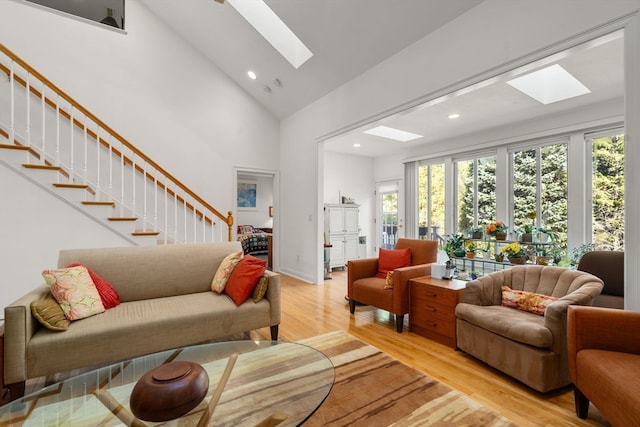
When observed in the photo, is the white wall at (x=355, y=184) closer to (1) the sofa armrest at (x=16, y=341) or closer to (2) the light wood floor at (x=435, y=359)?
(2) the light wood floor at (x=435, y=359)

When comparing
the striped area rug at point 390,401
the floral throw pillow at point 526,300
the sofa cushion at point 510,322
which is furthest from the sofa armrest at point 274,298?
the floral throw pillow at point 526,300

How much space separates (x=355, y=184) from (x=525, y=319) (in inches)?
217

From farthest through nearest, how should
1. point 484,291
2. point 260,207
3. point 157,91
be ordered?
point 260,207 → point 157,91 → point 484,291

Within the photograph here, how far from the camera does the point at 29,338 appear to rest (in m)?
1.81

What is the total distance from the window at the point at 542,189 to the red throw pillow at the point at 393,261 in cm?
204

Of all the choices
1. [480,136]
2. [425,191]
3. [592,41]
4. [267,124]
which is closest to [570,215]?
[480,136]

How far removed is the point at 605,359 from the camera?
59.2 inches

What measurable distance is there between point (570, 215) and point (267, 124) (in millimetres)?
5256

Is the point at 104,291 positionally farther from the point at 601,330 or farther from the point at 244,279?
the point at 601,330

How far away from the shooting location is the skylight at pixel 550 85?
11.3 feet

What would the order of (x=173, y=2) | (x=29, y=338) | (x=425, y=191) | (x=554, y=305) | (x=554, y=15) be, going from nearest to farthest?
(x=29, y=338), (x=554, y=305), (x=554, y=15), (x=173, y=2), (x=425, y=191)

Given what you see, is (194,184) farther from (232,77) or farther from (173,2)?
(173,2)

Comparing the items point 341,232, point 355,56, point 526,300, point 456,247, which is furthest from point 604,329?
point 341,232

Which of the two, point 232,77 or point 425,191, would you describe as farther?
point 425,191
